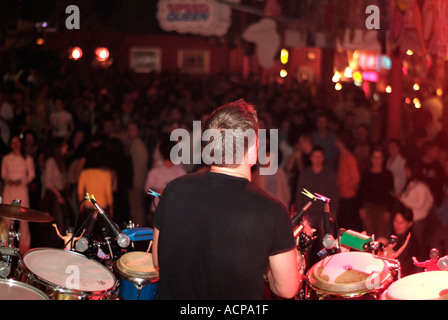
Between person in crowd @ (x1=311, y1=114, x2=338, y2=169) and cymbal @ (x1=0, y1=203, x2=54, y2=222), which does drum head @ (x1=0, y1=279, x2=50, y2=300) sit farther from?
person in crowd @ (x1=311, y1=114, x2=338, y2=169)

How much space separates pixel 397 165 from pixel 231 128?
17.7ft

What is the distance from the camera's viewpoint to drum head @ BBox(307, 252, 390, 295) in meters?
3.36

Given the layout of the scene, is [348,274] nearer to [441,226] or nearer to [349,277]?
[349,277]

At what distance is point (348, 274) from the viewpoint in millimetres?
3488

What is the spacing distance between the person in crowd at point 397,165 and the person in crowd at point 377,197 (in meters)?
0.67

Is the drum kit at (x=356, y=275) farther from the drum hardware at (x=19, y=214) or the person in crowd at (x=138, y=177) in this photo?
the person in crowd at (x=138, y=177)

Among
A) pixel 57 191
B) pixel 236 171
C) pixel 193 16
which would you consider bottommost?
pixel 57 191

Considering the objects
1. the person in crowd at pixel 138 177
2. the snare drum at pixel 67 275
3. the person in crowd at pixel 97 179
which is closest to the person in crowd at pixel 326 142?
the person in crowd at pixel 138 177

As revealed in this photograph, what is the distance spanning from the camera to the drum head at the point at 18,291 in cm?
309

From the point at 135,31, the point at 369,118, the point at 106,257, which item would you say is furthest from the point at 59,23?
the point at 106,257

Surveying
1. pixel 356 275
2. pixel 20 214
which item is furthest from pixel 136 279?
pixel 356 275

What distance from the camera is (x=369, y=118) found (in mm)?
11859

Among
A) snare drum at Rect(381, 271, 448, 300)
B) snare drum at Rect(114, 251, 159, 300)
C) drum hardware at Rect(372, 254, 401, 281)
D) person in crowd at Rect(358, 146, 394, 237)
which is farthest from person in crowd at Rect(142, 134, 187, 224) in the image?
snare drum at Rect(381, 271, 448, 300)
